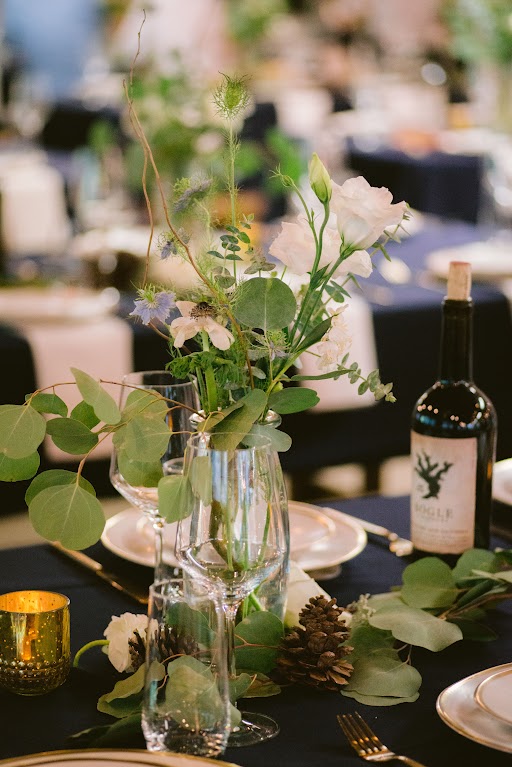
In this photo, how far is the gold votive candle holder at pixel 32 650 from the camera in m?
0.88

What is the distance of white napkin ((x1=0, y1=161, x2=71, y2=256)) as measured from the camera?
3.71 meters

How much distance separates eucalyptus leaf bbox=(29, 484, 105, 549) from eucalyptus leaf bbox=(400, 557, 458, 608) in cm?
32

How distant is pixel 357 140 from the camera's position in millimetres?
5340

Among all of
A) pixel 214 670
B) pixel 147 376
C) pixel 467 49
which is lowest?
pixel 214 670

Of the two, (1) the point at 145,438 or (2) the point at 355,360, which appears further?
(2) the point at 355,360

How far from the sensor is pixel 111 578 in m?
1.14

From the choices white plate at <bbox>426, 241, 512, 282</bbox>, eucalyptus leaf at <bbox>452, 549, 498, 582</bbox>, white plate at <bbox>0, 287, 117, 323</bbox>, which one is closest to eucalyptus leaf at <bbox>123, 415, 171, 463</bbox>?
eucalyptus leaf at <bbox>452, 549, 498, 582</bbox>

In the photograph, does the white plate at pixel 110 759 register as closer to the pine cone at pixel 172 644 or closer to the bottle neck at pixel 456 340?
the pine cone at pixel 172 644

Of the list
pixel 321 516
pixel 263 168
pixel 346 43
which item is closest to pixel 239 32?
pixel 346 43

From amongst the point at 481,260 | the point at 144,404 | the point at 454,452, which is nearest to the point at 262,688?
the point at 144,404

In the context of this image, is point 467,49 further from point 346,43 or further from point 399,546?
point 399,546

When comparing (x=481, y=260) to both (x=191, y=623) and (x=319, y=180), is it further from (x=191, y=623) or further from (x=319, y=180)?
(x=191, y=623)

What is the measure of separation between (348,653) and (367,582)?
236mm

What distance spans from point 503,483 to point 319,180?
24.5 inches
